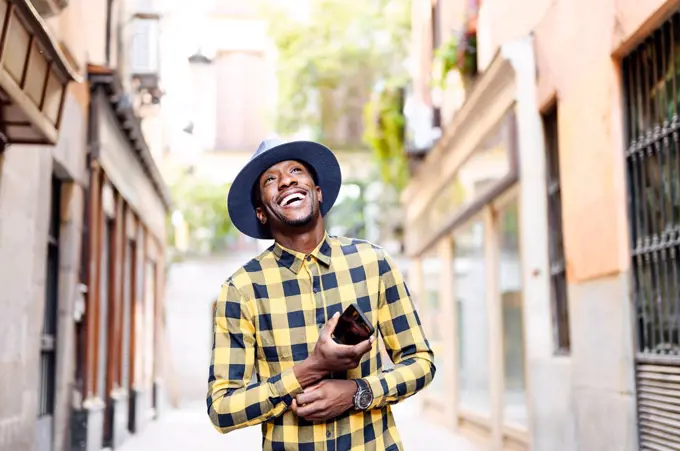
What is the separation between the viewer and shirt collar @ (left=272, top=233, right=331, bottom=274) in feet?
9.70

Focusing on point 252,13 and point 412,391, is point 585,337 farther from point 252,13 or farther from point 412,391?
point 252,13

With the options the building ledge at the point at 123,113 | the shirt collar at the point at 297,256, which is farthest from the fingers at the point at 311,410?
the building ledge at the point at 123,113

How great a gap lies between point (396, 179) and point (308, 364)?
18154mm

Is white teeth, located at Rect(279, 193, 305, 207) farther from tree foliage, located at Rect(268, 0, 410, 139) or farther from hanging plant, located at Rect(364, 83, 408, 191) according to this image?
tree foliage, located at Rect(268, 0, 410, 139)

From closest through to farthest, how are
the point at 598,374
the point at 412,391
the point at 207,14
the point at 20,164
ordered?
the point at 412,391 < the point at 598,374 < the point at 20,164 < the point at 207,14

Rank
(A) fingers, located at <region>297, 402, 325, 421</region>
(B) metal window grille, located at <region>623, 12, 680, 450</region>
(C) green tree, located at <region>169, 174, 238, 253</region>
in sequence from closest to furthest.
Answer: (A) fingers, located at <region>297, 402, 325, 421</region> → (B) metal window grille, located at <region>623, 12, 680, 450</region> → (C) green tree, located at <region>169, 174, 238, 253</region>

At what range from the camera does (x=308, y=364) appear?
2703 mm

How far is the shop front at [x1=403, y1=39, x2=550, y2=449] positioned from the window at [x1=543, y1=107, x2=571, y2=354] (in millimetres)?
87

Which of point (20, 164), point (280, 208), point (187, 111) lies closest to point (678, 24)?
point (280, 208)

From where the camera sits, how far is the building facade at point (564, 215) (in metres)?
6.04

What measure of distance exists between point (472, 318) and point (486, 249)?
3131 mm

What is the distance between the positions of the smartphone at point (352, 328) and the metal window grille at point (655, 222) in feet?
11.5

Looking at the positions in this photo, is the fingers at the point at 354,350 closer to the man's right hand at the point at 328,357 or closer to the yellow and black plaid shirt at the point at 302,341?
the man's right hand at the point at 328,357

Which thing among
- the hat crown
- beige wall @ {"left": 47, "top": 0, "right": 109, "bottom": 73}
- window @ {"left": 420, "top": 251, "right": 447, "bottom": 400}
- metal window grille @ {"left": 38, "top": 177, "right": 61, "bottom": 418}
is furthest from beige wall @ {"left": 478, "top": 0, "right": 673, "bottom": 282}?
window @ {"left": 420, "top": 251, "right": 447, "bottom": 400}
